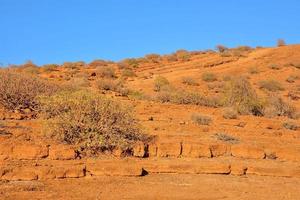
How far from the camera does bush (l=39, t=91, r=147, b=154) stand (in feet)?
35.6

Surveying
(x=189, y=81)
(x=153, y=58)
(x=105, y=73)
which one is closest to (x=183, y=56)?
(x=153, y=58)

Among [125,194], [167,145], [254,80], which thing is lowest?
[125,194]

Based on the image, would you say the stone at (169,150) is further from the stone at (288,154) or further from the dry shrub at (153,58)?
the dry shrub at (153,58)

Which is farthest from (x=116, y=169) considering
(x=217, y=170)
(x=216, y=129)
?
(x=216, y=129)

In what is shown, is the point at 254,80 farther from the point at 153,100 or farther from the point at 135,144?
the point at 135,144

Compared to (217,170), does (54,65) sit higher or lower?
higher

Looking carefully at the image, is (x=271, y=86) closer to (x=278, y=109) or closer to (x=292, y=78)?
(x=292, y=78)

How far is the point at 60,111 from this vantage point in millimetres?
11656

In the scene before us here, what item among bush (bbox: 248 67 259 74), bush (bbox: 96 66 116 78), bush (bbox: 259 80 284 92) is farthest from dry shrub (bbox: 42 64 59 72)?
bush (bbox: 259 80 284 92)

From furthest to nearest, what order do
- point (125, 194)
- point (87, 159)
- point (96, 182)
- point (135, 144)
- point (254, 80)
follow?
point (254, 80) → point (135, 144) → point (87, 159) → point (96, 182) → point (125, 194)

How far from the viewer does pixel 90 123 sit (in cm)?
1108

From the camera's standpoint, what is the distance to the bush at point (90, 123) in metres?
10.8

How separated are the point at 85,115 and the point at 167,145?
1.86m

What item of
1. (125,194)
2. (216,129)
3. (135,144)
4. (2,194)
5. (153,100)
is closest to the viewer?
Result: (2,194)
